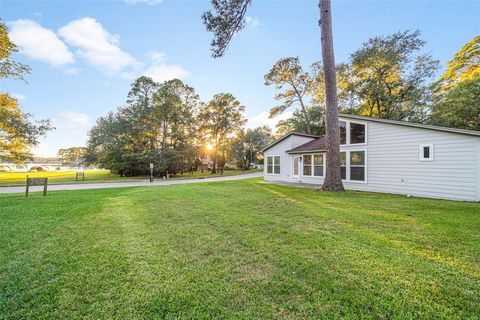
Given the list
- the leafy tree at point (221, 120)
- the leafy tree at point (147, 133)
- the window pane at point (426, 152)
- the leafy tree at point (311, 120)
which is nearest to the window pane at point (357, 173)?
the window pane at point (426, 152)

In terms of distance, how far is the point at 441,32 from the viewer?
1247 cm

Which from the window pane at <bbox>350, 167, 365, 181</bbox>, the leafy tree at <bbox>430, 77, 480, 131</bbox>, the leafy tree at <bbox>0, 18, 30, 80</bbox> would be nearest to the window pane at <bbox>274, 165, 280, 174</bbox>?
the window pane at <bbox>350, 167, 365, 181</bbox>

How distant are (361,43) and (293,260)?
22.9 metres

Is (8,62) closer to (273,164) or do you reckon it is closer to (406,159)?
(273,164)

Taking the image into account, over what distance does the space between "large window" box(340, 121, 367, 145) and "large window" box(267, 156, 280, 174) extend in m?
6.05

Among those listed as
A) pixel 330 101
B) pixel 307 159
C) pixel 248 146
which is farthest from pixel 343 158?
pixel 248 146

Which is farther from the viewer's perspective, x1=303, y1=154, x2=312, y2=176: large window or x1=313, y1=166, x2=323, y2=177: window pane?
x1=303, y1=154, x2=312, y2=176: large window

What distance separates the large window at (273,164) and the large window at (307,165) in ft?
9.21

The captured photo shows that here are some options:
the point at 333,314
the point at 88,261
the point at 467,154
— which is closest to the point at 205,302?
the point at 333,314

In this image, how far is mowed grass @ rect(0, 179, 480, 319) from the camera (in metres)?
1.89

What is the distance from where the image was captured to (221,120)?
3322cm

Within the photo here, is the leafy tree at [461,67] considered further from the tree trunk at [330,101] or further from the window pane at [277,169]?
the window pane at [277,169]

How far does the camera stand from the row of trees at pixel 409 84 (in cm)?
1372

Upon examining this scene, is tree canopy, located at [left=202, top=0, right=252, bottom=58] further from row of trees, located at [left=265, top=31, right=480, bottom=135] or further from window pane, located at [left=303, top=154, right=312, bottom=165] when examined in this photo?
row of trees, located at [left=265, top=31, right=480, bottom=135]
